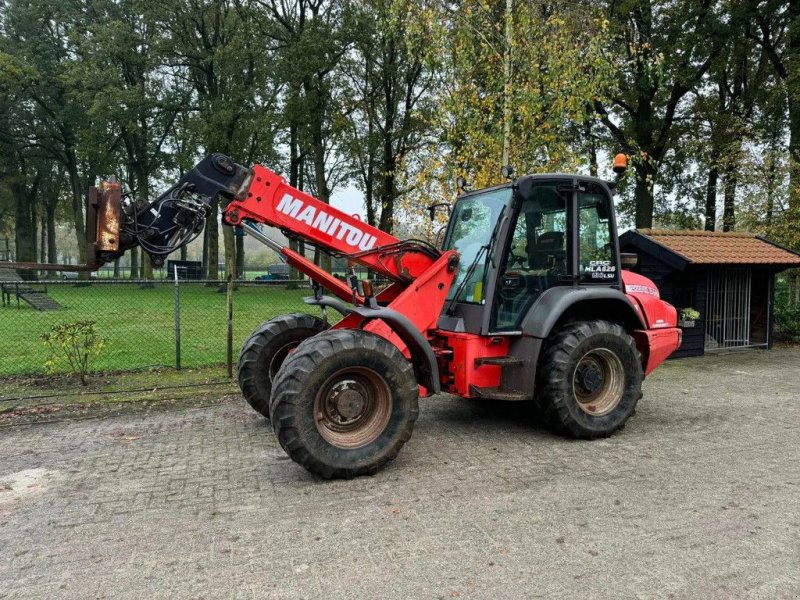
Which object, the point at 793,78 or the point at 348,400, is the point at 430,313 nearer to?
the point at 348,400

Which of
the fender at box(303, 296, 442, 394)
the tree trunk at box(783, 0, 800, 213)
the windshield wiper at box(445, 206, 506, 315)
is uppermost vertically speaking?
the tree trunk at box(783, 0, 800, 213)

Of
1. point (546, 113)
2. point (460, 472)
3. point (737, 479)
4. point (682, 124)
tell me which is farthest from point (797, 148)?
point (460, 472)

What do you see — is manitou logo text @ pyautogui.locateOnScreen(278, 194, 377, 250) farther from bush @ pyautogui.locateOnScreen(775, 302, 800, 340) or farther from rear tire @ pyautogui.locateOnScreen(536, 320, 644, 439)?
bush @ pyautogui.locateOnScreen(775, 302, 800, 340)

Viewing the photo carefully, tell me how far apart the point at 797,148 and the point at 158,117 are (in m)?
27.7

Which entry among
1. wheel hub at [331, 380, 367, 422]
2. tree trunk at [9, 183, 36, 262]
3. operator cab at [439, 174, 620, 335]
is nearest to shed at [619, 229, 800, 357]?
operator cab at [439, 174, 620, 335]

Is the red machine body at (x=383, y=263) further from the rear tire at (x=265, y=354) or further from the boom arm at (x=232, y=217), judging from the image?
the rear tire at (x=265, y=354)

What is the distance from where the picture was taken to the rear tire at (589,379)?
5.27 meters

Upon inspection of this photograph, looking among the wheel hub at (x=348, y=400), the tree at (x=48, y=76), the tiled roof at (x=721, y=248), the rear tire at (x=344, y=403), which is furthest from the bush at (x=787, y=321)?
the tree at (x=48, y=76)

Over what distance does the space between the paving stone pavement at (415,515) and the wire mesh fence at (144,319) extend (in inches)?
130

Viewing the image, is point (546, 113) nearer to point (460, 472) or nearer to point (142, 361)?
point (460, 472)

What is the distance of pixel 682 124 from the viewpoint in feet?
74.4

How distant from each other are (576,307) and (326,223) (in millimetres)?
2626

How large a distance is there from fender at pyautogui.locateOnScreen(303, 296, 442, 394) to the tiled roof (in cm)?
718

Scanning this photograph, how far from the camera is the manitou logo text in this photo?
504 cm
